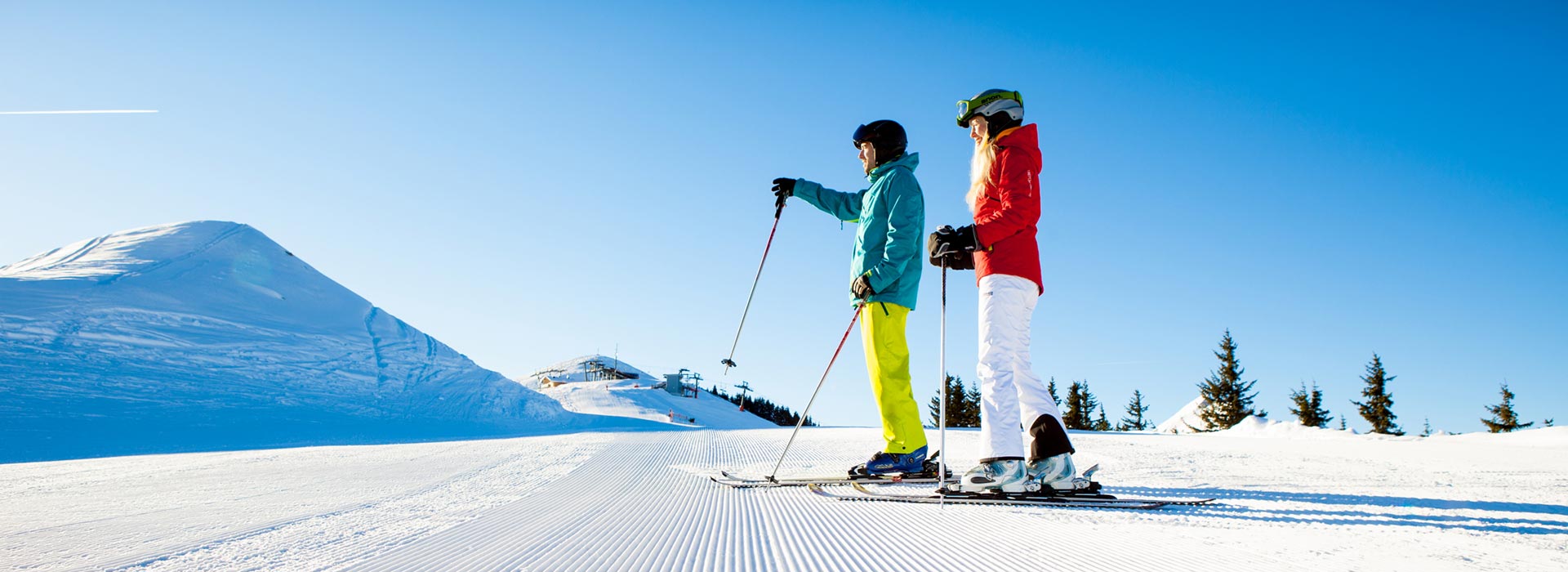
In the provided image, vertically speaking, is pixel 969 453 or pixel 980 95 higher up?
pixel 980 95

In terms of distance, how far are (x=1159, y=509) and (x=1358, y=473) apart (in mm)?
2324

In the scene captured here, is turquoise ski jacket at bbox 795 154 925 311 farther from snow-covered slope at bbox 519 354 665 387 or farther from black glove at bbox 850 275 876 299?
snow-covered slope at bbox 519 354 665 387

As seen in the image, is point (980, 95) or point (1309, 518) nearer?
point (1309, 518)

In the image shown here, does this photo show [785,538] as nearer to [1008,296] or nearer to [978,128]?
[1008,296]

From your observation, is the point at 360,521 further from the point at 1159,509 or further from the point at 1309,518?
the point at 1309,518

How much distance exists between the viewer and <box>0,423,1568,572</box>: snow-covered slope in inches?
63.9

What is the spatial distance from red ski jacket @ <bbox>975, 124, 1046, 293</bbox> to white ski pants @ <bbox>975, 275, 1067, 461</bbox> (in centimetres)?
7

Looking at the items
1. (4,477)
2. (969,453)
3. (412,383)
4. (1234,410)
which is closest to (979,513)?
(969,453)

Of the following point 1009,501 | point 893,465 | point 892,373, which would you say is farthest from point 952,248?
point 893,465

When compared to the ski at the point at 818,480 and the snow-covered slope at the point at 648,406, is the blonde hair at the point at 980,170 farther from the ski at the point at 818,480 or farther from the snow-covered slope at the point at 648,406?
the snow-covered slope at the point at 648,406

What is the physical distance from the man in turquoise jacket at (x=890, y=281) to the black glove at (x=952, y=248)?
0.60 metres

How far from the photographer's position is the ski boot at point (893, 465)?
3656 millimetres

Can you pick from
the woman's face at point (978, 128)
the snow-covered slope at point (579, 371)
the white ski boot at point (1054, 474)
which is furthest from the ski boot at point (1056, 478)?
the snow-covered slope at point (579, 371)

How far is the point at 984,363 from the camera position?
9.95 feet
